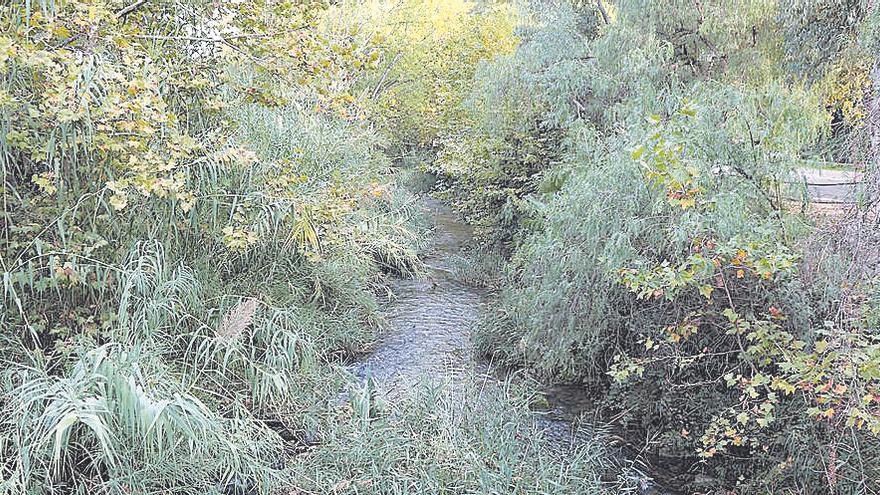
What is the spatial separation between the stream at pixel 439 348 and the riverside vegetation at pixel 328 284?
0.60 feet

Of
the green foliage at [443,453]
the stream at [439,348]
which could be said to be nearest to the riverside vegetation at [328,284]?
the green foliage at [443,453]

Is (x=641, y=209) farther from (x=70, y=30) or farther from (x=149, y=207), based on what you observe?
(x=70, y=30)

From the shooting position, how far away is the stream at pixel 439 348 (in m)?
5.28

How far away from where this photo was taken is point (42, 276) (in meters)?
3.87

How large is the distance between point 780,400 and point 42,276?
429 centimetres

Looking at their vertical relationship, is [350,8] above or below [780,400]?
above

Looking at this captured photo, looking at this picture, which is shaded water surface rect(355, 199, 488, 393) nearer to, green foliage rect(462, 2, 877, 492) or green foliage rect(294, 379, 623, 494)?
green foliage rect(462, 2, 877, 492)

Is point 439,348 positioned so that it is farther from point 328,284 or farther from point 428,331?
point 328,284

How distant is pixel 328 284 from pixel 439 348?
4.05ft

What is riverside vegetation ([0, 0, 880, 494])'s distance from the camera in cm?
350

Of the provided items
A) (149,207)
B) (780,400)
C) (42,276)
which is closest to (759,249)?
(780,400)

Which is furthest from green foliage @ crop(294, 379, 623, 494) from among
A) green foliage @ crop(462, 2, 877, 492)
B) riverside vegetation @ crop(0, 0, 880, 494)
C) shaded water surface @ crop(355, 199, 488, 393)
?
shaded water surface @ crop(355, 199, 488, 393)

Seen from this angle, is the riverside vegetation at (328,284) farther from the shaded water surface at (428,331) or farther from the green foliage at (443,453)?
the shaded water surface at (428,331)

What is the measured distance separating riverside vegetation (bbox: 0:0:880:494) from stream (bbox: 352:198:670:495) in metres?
0.18
